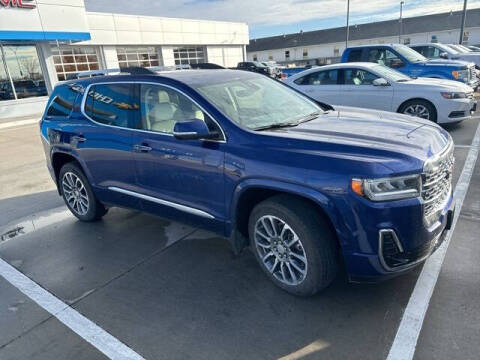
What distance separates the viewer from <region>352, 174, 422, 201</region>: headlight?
254 cm

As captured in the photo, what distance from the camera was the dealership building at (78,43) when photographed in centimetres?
1734

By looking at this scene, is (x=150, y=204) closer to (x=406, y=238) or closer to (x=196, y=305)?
(x=196, y=305)

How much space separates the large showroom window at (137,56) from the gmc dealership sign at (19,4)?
360 inches

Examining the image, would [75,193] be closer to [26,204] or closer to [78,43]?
[26,204]

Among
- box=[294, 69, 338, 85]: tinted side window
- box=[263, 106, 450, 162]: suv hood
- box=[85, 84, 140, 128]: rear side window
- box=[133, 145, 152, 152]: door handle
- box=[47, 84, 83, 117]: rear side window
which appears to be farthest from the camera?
box=[294, 69, 338, 85]: tinted side window

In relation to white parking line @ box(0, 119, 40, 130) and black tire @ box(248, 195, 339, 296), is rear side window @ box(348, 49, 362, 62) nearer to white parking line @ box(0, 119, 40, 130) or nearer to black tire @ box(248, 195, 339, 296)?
black tire @ box(248, 195, 339, 296)

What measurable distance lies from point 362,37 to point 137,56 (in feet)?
160

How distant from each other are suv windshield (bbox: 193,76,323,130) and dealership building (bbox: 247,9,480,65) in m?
53.1

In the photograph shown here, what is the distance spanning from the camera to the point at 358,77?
8.63 meters

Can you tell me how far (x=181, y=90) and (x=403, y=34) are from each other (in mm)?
68674

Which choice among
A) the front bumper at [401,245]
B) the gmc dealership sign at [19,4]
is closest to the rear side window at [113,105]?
the front bumper at [401,245]

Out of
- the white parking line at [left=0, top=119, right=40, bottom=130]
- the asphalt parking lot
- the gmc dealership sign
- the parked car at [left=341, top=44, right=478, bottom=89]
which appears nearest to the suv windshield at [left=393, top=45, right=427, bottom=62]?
the parked car at [left=341, top=44, right=478, bottom=89]

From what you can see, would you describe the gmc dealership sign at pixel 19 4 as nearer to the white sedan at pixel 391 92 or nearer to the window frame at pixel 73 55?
the window frame at pixel 73 55

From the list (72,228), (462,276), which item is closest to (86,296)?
(72,228)
